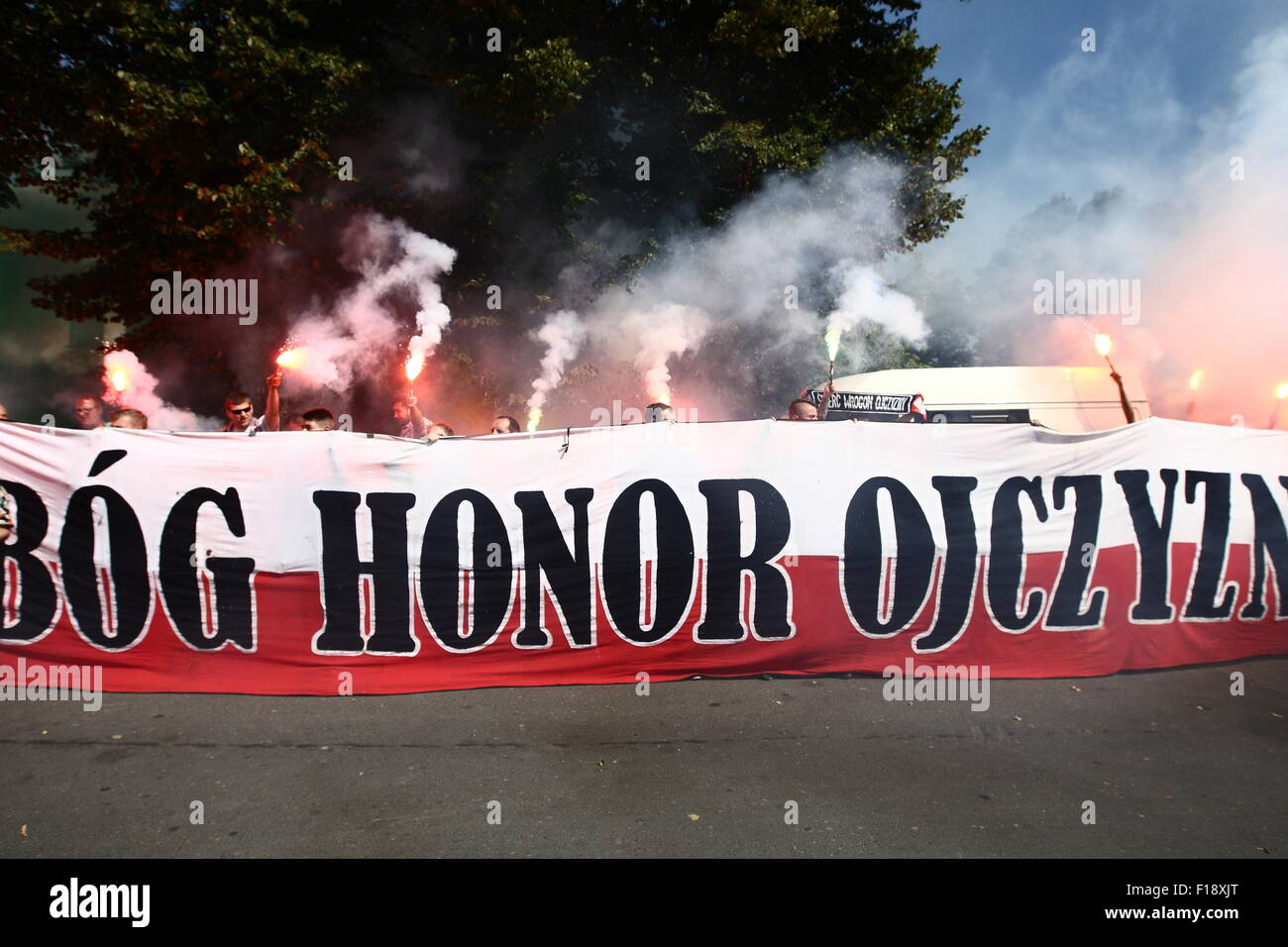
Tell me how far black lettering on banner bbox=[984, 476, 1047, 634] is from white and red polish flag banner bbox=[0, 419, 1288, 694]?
0.01 metres

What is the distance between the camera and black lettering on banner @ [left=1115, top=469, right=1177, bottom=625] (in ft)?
16.0

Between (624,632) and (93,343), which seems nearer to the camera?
(624,632)

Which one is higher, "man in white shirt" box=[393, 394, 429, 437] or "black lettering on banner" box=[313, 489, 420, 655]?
"man in white shirt" box=[393, 394, 429, 437]

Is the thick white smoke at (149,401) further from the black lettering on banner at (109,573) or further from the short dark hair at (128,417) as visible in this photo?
the black lettering on banner at (109,573)

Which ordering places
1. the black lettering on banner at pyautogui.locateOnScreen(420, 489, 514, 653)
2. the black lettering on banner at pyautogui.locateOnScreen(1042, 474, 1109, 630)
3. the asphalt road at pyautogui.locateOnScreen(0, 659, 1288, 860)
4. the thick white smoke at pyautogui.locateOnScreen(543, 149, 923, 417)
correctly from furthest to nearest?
the thick white smoke at pyautogui.locateOnScreen(543, 149, 923, 417) < the black lettering on banner at pyautogui.locateOnScreen(1042, 474, 1109, 630) < the black lettering on banner at pyautogui.locateOnScreen(420, 489, 514, 653) < the asphalt road at pyautogui.locateOnScreen(0, 659, 1288, 860)

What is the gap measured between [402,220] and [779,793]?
10966 mm

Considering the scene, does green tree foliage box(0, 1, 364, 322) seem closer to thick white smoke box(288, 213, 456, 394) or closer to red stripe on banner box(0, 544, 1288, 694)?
thick white smoke box(288, 213, 456, 394)

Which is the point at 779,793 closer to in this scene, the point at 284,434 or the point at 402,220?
the point at 284,434

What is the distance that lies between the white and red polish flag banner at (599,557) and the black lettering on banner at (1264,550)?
184 millimetres

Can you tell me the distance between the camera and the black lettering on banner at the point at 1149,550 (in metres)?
4.86

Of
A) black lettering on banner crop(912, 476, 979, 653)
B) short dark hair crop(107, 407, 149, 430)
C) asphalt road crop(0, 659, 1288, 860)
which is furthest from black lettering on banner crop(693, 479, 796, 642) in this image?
short dark hair crop(107, 407, 149, 430)

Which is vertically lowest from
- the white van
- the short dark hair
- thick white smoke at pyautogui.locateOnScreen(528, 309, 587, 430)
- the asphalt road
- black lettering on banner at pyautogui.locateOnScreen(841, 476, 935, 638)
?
the asphalt road
